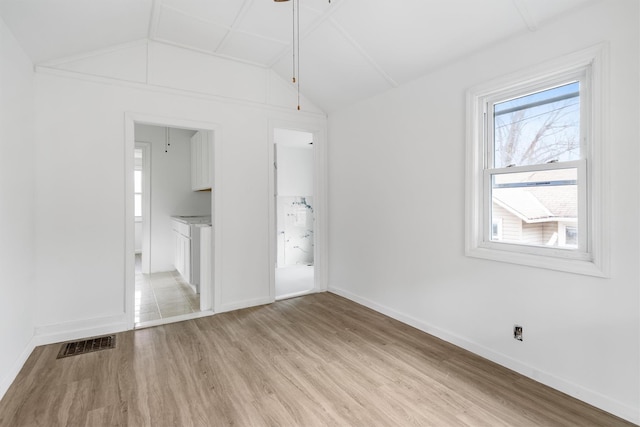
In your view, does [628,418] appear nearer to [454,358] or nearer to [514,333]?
[514,333]

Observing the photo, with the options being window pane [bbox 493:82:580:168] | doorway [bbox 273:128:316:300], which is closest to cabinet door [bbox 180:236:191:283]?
doorway [bbox 273:128:316:300]

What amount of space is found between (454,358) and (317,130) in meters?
3.02

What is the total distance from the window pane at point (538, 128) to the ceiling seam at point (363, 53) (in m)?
1.07

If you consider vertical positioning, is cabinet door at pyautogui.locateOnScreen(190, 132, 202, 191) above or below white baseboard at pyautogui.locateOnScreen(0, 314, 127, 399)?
above

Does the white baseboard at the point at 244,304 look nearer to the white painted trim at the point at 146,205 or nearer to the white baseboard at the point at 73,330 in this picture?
the white baseboard at the point at 73,330

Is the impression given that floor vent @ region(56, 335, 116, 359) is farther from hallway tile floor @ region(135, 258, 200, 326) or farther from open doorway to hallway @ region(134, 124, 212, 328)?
open doorway to hallway @ region(134, 124, 212, 328)

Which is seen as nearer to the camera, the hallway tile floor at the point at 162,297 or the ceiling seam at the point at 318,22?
the ceiling seam at the point at 318,22

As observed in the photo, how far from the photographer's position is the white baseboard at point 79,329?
108 inches

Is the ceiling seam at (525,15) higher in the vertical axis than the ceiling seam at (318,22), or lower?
lower

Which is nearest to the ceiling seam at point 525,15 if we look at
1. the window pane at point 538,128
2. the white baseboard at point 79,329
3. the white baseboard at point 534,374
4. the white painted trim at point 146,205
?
the window pane at point 538,128

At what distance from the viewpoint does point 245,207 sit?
3.73 m

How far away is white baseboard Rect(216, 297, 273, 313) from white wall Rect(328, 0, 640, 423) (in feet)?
3.17

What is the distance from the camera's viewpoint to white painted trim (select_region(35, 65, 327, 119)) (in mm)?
2801

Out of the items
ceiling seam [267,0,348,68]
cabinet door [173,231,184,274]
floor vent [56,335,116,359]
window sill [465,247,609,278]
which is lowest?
floor vent [56,335,116,359]
